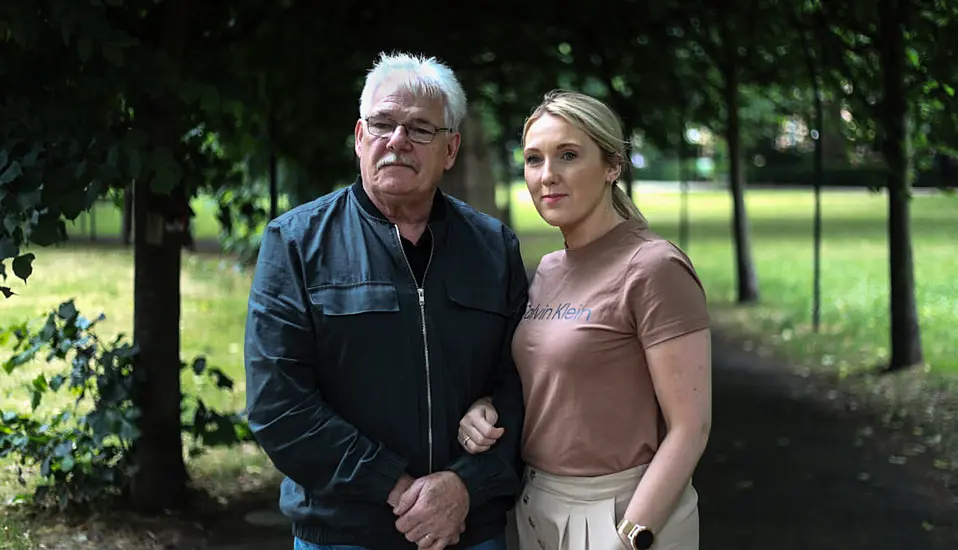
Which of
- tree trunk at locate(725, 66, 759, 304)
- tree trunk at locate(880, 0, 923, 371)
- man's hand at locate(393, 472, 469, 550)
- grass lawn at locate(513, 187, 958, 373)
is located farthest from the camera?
tree trunk at locate(725, 66, 759, 304)

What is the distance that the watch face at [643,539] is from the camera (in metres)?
2.51

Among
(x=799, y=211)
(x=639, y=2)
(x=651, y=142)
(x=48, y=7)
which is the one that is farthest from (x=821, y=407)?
(x=799, y=211)

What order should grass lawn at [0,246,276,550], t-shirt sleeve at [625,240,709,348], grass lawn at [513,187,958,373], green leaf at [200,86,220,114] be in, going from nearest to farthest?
t-shirt sleeve at [625,240,709,348] < green leaf at [200,86,220,114] < grass lawn at [0,246,276,550] < grass lawn at [513,187,958,373]

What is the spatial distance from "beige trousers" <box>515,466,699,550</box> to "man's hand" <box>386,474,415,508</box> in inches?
13.0

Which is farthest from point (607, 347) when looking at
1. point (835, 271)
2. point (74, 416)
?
point (835, 271)

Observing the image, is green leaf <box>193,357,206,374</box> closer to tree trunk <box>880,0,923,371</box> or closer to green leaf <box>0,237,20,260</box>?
green leaf <box>0,237,20,260</box>

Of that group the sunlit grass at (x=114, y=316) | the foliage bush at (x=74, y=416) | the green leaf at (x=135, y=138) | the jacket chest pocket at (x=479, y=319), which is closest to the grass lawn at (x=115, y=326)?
the sunlit grass at (x=114, y=316)

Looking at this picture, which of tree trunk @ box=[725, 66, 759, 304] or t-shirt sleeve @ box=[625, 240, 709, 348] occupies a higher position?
tree trunk @ box=[725, 66, 759, 304]

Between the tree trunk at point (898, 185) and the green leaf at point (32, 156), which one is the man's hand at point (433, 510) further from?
the tree trunk at point (898, 185)

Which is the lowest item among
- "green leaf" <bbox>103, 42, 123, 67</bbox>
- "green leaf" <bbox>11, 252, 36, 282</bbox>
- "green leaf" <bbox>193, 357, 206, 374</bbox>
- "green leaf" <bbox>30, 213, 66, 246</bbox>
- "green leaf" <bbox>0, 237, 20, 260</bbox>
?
"green leaf" <bbox>193, 357, 206, 374</bbox>

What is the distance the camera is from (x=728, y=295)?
16422mm

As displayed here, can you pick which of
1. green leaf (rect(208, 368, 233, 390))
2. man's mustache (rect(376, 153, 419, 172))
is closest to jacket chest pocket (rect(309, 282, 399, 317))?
man's mustache (rect(376, 153, 419, 172))

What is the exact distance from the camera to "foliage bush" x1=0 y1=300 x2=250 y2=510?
5.21m

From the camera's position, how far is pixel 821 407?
8.66 meters
